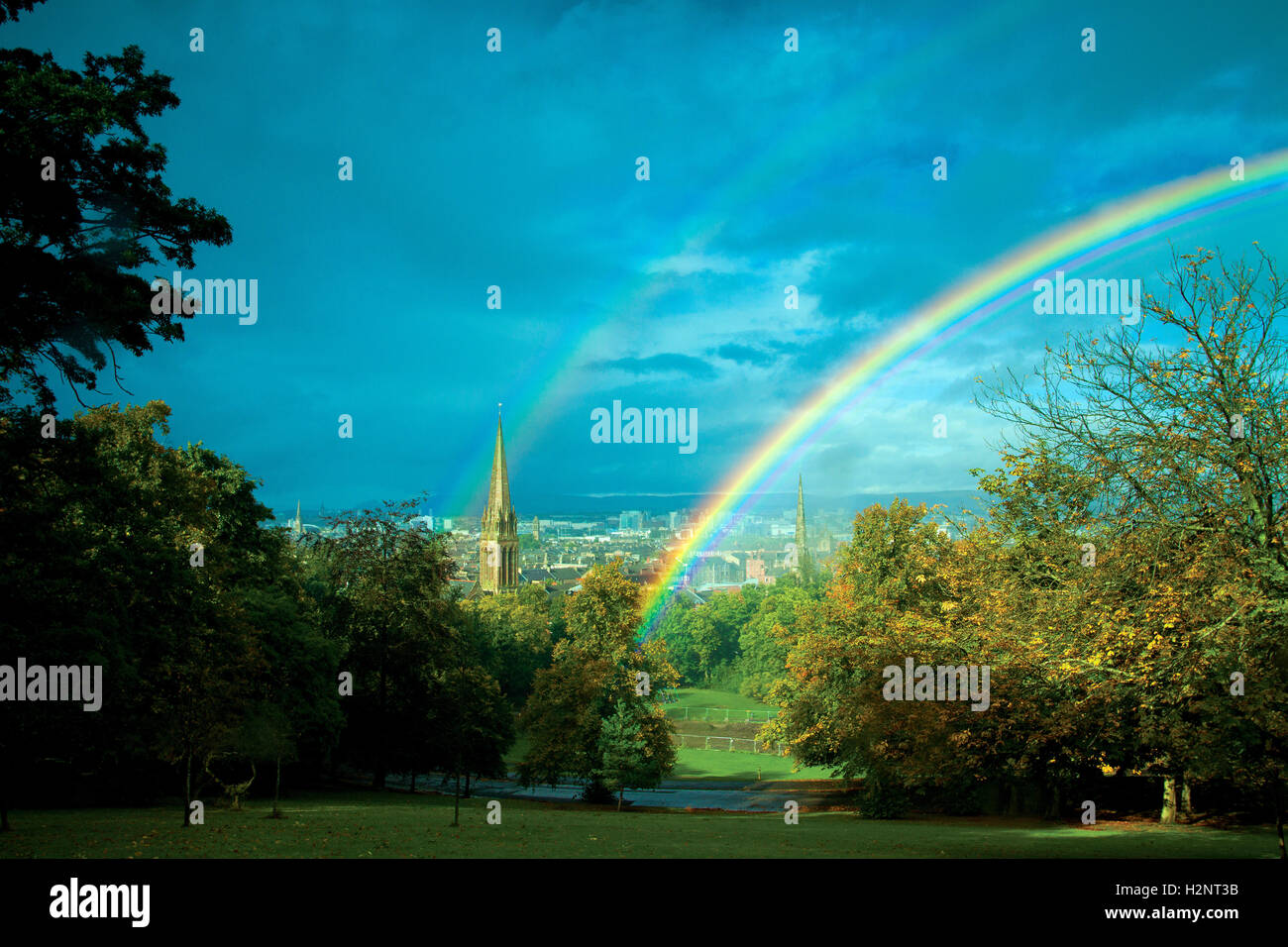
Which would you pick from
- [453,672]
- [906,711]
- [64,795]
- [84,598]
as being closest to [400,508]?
[453,672]

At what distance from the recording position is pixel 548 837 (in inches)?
686

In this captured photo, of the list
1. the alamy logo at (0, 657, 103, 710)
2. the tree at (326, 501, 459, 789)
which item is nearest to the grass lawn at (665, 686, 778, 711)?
the tree at (326, 501, 459, 789)

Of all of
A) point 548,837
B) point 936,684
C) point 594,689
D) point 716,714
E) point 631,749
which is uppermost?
point 936,684

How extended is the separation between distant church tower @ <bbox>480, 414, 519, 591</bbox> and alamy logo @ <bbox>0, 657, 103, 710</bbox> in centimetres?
10391

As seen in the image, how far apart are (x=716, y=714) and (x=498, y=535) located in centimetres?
5686

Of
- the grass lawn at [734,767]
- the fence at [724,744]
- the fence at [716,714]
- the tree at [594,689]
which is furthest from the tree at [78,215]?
the fence at [716,714]

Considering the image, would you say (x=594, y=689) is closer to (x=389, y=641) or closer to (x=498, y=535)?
(x=389, y=641)

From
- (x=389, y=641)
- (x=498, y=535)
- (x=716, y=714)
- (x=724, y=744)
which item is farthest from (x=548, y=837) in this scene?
(x=498, y=535)

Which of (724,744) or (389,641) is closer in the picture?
(389,641)

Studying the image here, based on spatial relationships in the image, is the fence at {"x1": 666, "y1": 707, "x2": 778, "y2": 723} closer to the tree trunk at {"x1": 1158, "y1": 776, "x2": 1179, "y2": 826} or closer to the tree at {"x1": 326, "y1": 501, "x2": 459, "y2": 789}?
the tree at {"x1": 326, "y1": 501, "x2": 459, "y2": 789}
